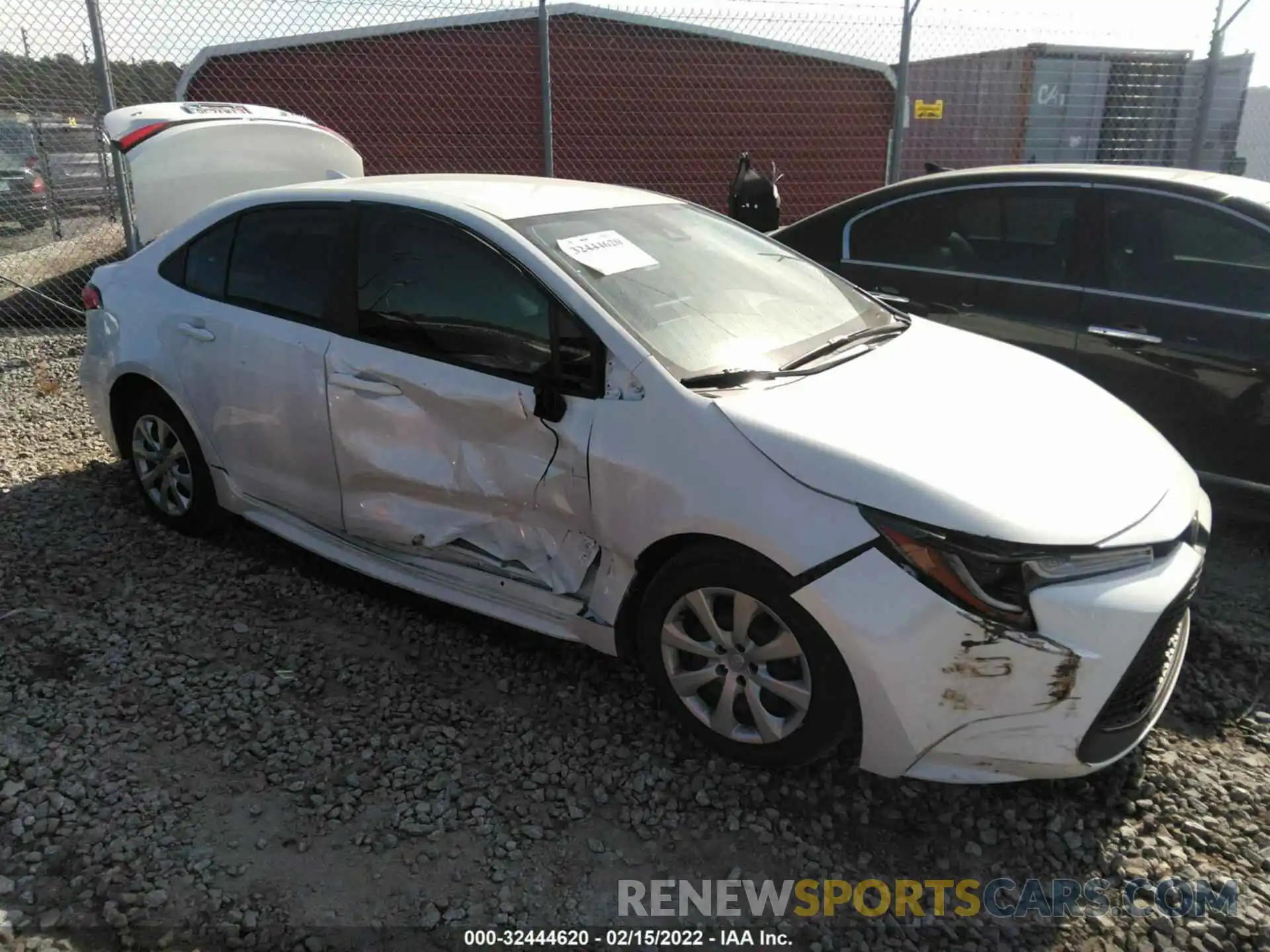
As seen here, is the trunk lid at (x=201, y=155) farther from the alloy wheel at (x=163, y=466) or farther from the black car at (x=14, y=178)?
the black car at (x=14, y=178)

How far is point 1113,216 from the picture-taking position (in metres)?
4.51

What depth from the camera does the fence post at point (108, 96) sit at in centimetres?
663

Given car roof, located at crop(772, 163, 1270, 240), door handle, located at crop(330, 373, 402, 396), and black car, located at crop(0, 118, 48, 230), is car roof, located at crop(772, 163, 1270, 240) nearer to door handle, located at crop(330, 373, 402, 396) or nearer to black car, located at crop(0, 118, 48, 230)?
door handle, located at crop(330, 373, 402, 396)

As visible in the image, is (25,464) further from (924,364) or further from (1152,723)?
(1152,723)

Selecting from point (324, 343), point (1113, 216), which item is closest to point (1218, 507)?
point (1113, 216)

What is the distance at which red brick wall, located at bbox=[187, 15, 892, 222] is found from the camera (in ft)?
42.4

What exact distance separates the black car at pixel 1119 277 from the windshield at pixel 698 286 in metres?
1.24

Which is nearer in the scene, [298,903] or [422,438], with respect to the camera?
[298,903]

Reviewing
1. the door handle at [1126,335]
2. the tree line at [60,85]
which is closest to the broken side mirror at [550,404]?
the door handle at [1126,335]

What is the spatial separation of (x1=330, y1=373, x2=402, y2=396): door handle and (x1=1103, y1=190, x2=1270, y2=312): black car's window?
3.30 m

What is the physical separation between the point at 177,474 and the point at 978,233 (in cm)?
404

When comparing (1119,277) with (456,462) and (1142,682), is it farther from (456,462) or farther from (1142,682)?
(456,462)

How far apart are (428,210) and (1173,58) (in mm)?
10426

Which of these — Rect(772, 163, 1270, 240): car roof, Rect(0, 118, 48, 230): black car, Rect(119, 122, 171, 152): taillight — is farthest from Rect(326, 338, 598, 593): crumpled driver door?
Rect(0, 118, 48, 230): black car
